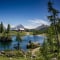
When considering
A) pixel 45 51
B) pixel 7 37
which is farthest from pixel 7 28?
pixel 45 51

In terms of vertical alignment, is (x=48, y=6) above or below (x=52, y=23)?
above

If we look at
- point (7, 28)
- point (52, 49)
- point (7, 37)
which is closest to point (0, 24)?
point (7, 28)

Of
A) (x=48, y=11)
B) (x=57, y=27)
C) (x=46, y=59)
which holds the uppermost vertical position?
(x=48, y=11)

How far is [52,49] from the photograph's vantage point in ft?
70.5

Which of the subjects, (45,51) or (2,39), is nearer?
(45,51)

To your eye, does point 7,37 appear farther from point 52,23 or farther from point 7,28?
point 52,23

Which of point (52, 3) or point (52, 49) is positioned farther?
point (52, 49)

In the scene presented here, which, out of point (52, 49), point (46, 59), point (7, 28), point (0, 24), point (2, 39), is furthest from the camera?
point (0, 24)

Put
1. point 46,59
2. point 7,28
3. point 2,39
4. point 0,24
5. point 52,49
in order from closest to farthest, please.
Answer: point 46,59 → point 52,49 → point 2,39 → point 7,28 → point 0,24

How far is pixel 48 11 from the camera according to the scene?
13.7m

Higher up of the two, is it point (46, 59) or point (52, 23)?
point (52, 23)

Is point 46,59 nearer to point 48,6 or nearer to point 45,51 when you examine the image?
point 45,51

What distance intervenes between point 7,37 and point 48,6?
53.8 m

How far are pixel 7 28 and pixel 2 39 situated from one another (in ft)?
27.1
